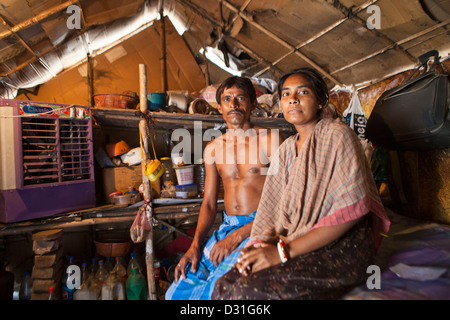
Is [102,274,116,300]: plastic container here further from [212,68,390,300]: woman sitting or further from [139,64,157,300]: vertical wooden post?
[212,68,390,300]: woman sitting

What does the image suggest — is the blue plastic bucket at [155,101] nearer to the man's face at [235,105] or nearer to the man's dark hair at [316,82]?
the man's face at [235,105]

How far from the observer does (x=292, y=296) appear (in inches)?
49.3

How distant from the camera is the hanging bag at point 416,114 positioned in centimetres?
239

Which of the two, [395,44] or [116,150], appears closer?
[395,44]

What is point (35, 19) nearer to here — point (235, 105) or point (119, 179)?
point (119, 179)

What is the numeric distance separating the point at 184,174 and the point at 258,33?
101 inches

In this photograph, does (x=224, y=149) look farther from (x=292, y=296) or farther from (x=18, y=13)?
(x=18, y=13)

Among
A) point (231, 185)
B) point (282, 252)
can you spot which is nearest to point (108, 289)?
point (231, 185)

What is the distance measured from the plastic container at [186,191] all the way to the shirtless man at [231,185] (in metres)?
0.92

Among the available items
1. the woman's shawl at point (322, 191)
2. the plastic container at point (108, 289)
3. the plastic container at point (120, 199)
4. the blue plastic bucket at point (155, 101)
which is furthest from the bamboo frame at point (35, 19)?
the woman's shawl at point (322, 191)

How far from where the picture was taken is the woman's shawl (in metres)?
1.36

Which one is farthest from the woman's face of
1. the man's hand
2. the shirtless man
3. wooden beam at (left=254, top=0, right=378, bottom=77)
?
wooden beam at (left=254, top=0, right=378, bottom=77)

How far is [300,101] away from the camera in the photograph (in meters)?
1.76
